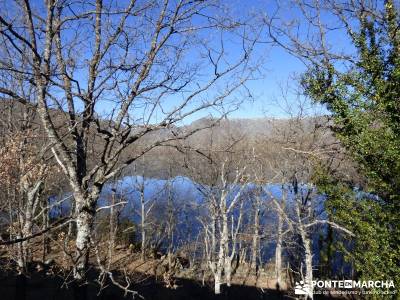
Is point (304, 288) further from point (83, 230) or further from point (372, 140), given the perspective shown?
point (83, 230)

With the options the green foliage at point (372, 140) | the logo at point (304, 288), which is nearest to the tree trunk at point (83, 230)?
the green foliage at point (372, 140)

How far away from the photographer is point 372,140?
364 inches

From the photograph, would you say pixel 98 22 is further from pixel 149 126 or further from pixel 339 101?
pixel 339 101

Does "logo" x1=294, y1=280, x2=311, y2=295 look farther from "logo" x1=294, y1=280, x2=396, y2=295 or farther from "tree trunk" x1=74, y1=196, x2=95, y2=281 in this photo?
"tree trunk" x1=74, y1=196, x2=95, y2=281

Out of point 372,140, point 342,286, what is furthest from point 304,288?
point 372,140

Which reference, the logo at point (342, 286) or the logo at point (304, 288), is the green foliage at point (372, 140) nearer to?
the logo at point (342, 286)

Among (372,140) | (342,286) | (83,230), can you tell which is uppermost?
(372,140)

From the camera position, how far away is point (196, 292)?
19.1 metres

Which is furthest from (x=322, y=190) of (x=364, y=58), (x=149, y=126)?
(x=149, y=126)

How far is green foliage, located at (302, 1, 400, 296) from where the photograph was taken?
8969 mm

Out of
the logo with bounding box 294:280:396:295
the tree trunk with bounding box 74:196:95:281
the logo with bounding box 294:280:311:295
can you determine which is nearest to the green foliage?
the logo with bounding box 294:280:396:295

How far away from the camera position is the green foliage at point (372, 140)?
8969 mm

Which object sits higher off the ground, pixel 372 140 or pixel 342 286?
pixel 372 140

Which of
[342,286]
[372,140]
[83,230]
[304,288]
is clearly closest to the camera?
[83,230]
